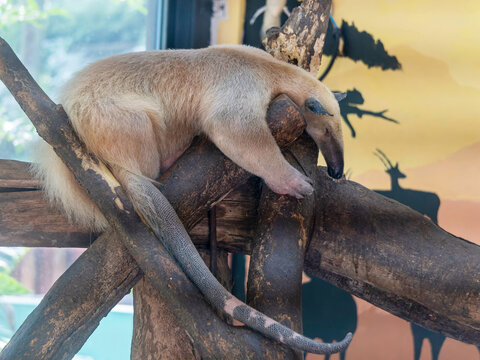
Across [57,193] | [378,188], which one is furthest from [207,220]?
[378,188]

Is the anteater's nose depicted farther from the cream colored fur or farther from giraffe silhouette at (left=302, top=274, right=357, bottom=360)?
giraffe silhouette at (left=302, top=274, right=357, bottom=360)

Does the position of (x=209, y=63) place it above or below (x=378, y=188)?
above

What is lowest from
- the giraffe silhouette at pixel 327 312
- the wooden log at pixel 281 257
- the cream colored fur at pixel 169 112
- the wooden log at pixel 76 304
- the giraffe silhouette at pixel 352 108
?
the giraffe silhouette at pixel 327 312

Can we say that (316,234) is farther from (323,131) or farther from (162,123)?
(162,123)

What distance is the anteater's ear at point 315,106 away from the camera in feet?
8.50

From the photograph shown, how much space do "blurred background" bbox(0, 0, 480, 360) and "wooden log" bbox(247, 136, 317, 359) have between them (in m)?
1.51

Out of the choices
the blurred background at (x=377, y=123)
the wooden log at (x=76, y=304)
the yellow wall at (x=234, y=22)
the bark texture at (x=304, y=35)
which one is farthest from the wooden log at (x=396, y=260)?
the yellow wall at (x=234, y=22)

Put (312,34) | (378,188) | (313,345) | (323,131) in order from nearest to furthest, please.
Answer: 1. (313,345)
2. (323,131)
3. (312,34)
4. (378,188)

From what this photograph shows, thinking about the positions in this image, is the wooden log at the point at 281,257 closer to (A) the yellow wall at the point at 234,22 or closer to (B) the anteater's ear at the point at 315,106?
(B) the anteater's ear at the point at 315,106

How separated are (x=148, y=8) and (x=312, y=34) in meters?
1.97

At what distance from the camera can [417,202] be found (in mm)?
3809

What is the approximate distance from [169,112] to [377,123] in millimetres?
2053

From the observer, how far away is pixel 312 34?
3.16 meters

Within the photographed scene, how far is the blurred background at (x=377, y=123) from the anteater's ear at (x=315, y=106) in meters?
1.43
